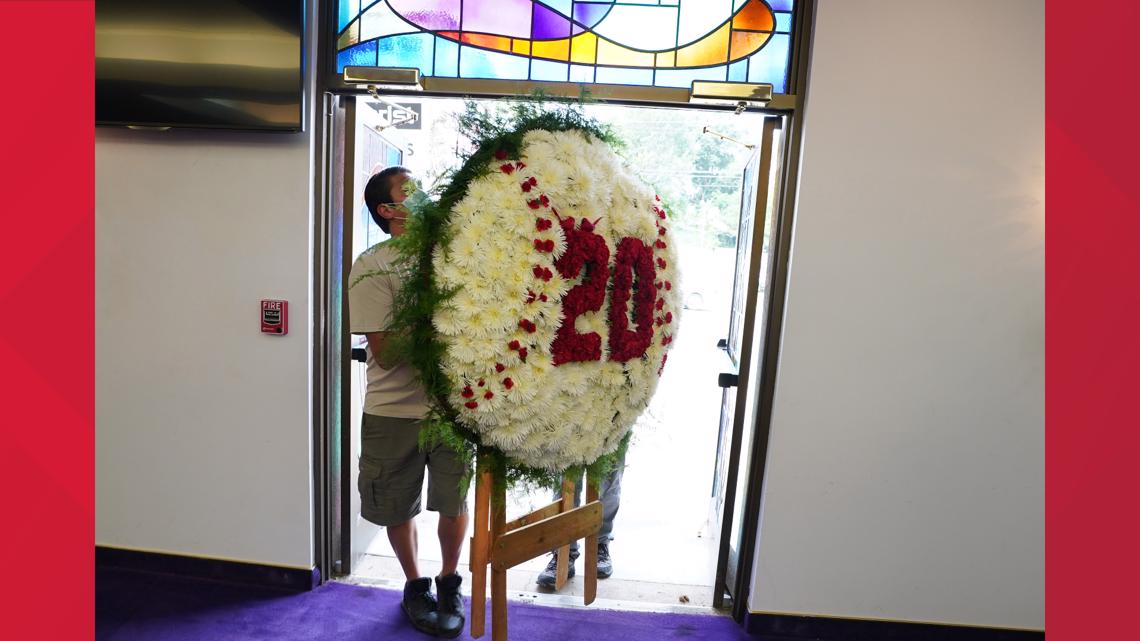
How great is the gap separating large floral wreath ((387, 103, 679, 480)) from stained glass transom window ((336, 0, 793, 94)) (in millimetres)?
768

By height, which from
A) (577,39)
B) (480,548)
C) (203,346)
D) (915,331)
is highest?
(577,39)

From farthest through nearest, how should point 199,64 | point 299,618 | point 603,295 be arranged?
point 299,618
point 199,64
point 603,295

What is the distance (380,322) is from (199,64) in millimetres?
1259

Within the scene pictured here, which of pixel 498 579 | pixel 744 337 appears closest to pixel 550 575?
pixel 498 579

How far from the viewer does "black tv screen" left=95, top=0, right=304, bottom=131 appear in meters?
2.29

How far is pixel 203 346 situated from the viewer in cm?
253

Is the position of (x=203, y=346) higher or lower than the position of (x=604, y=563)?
higher

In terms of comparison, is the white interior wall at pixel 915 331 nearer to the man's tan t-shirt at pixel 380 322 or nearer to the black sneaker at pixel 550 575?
the black sneaker at pixel 550 575

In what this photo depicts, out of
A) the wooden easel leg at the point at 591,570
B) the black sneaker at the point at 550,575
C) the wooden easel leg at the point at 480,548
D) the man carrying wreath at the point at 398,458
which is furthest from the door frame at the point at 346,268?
the wooden easel leg at the point at 480,548

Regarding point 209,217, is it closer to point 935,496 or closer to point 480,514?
point 480,514

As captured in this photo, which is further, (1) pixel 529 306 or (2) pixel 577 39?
(2) pixel 577 39

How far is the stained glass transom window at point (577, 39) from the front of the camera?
2363 mm

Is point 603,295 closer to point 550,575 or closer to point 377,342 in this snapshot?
point 377,342

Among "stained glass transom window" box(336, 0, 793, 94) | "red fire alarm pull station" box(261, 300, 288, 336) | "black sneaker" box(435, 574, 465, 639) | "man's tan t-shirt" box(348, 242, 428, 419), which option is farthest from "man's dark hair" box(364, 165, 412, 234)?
"black sneaker" box(435, 574, 465, 639)
